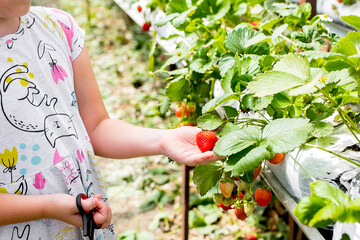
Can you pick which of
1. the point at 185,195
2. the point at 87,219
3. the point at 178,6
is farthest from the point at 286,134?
the point at 185,195

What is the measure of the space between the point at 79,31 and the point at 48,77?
0.62 ft

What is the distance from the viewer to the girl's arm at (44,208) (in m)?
0.79

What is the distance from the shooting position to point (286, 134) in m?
0.62

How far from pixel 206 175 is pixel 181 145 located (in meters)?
0.11

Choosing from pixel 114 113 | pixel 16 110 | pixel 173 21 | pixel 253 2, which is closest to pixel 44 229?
pixel 16 110

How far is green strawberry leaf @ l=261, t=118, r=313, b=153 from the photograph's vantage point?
596 mm

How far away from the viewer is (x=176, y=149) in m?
0.88

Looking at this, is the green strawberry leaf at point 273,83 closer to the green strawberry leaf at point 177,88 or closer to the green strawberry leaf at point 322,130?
the green strawberry leaf at point 322,130

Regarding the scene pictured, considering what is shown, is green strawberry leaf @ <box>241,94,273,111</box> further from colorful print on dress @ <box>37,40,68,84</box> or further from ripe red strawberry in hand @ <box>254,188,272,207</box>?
colorful print on dress @ <box>37,40,68,84</box>

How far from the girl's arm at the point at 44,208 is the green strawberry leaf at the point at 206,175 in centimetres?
20

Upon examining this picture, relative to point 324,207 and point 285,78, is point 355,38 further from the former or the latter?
point 324,207

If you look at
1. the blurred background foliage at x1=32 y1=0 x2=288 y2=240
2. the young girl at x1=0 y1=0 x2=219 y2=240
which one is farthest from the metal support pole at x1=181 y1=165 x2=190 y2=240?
the young girl at x1=0 y1=0 x2=219 y2=240

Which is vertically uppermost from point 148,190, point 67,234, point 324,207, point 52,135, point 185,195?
point 324,207

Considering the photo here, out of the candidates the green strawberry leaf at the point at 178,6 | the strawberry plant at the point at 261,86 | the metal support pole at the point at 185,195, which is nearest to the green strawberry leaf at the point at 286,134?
the strawberry plant at the point at 261,86
